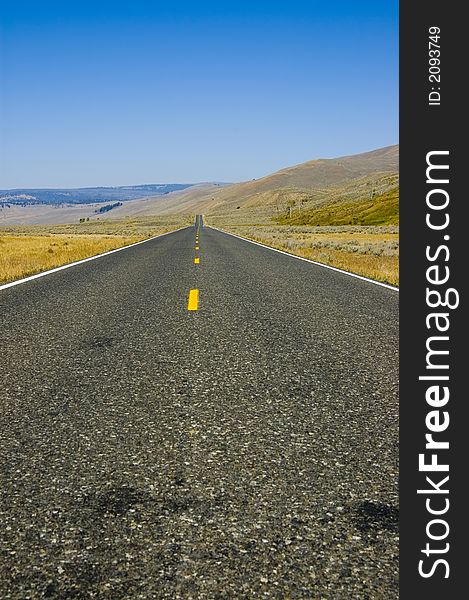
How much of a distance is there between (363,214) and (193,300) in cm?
9596

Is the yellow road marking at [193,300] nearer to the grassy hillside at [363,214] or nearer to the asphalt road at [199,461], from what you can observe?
the asphalt road at [199,461]

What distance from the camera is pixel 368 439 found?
3.73m

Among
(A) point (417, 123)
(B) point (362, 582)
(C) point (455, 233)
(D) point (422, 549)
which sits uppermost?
(A) point (417, 123)

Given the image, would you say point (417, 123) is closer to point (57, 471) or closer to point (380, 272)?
point (57, 471)

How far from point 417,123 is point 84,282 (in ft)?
31.8

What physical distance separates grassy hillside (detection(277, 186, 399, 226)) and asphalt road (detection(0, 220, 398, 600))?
271 ft

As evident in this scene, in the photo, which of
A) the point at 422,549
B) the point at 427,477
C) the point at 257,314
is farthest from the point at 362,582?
the point at 257,314

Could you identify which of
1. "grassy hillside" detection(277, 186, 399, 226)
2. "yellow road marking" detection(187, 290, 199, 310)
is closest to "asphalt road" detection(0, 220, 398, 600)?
"yellow road marking" detection(187, 290, 199, 310)

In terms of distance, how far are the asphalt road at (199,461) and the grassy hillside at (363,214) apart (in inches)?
3251

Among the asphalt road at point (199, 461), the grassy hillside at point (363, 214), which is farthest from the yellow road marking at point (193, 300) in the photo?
the grassy hillside at point (363, 214)

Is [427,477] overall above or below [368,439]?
above

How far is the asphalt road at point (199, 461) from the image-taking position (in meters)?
2.33

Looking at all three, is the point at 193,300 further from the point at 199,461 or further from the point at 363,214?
the point at 363,214

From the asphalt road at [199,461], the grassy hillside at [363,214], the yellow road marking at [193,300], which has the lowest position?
the asphalt road at [199,461]
